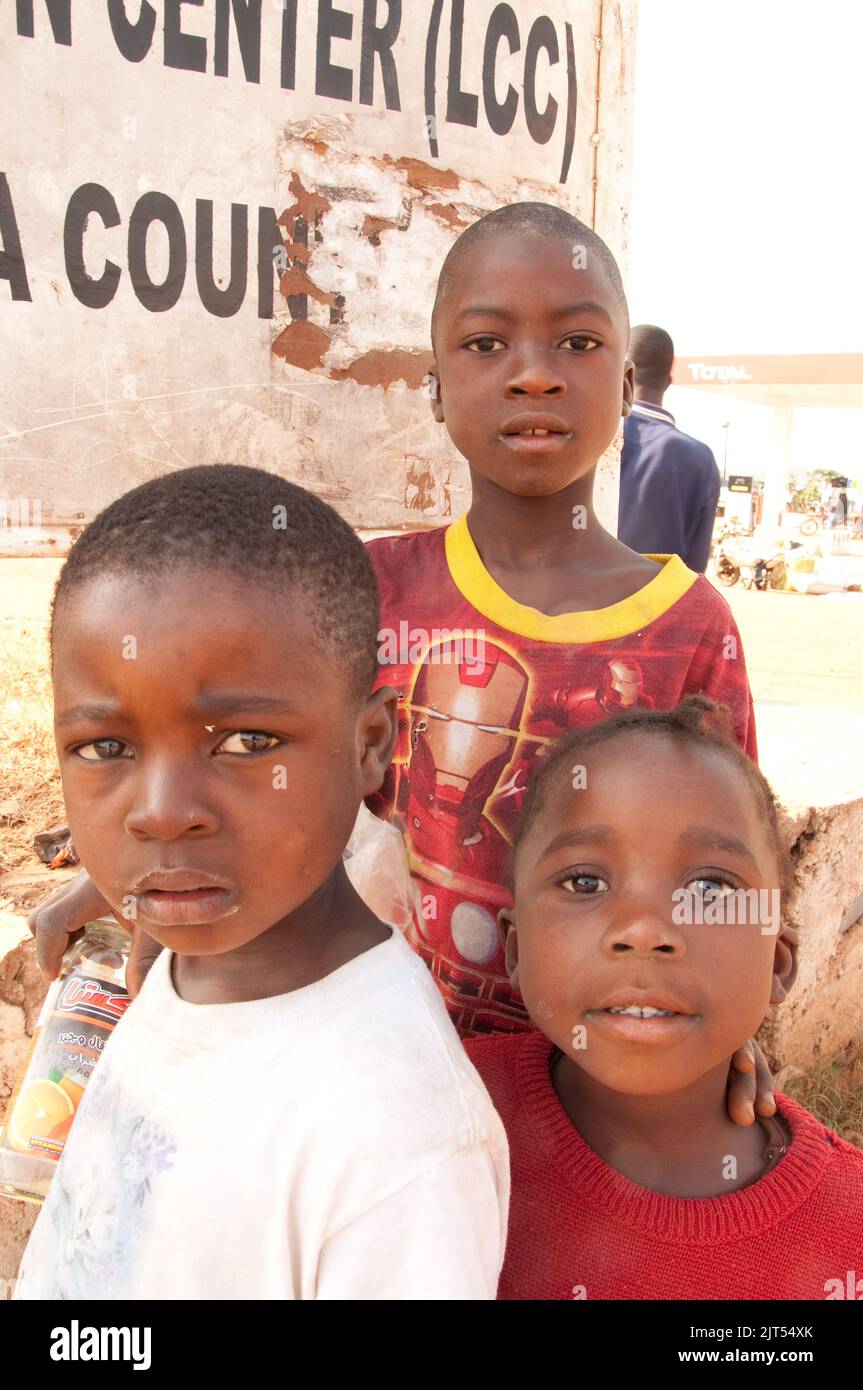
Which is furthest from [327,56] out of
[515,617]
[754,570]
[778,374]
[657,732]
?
[778,374]

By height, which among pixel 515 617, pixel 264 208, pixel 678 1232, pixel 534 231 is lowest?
pixel 678 1232

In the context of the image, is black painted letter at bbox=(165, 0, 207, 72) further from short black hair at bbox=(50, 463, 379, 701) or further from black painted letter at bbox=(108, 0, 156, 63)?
short black hair at bbox=(50, 463, 379, 701)

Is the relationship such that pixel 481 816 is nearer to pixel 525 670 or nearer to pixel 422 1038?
pixel 525 670

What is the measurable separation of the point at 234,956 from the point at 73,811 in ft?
0.70

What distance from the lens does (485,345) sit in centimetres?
165

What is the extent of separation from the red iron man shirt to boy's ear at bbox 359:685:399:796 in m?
0.36

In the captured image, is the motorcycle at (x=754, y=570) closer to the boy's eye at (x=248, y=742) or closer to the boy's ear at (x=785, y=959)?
the boy's ear at (x=785, y=959)

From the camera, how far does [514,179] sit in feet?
9.27

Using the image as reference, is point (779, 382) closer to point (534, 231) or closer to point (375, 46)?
point (375, 46)

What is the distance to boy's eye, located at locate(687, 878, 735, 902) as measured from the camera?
4.20 feet

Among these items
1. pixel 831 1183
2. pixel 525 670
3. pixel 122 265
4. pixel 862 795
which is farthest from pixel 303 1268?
pixel 862 795

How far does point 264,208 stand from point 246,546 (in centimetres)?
175
